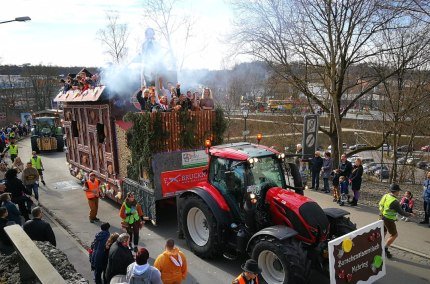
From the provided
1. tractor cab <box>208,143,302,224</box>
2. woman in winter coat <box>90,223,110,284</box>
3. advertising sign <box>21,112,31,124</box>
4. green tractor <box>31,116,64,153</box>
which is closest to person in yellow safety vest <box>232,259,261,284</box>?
tractor cab <box>208,143,302,224</box>

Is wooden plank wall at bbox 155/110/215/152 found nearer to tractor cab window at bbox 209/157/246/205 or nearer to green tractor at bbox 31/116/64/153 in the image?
tractor cab window at bbox 209/157/246/205

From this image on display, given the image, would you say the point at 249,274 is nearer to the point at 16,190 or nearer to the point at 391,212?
the point at 391,212

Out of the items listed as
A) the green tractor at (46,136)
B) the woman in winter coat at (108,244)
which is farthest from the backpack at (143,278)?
the green tractor at (46,136)

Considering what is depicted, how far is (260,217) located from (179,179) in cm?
303

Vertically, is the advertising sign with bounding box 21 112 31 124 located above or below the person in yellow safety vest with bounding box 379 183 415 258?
above

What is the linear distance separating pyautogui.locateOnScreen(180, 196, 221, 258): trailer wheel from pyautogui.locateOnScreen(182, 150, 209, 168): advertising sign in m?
1.54

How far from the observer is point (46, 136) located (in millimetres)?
20328

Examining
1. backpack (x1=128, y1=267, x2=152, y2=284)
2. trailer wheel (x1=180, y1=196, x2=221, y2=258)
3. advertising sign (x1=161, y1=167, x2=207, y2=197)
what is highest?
advertising sign (x1=161, y1=167, x2=207, y2=197)

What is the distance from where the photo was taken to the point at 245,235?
19.2 feet

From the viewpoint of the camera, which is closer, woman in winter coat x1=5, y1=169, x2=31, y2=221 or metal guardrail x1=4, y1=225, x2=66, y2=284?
metal guardrail x1=4, y1=225, x2=66, y2=284

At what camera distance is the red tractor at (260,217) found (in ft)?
17.0

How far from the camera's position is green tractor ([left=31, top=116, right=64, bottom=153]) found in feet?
65.9

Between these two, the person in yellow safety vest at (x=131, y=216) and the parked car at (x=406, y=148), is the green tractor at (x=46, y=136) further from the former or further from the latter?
the parked car at (x=406, y=148)

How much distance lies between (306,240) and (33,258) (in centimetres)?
378
